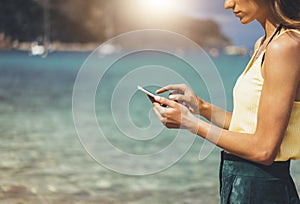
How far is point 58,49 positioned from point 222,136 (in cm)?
16049

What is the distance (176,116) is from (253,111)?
0.28 meters

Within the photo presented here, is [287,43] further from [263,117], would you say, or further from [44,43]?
[44,43]

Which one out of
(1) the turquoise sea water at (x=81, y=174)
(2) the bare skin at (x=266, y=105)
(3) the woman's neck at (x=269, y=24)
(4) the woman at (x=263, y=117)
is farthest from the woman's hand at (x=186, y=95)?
(1) the turquoise sea water at (x=81, y=174)

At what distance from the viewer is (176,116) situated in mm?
2357

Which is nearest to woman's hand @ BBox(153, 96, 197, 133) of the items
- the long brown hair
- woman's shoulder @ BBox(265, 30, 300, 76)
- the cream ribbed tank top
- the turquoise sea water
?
the cream ribbed tank top

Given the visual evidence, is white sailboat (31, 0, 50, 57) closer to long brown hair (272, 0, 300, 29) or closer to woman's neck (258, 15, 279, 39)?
woman's neck (258, 15, 279, 39)

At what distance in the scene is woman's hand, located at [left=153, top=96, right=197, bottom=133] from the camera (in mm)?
2359

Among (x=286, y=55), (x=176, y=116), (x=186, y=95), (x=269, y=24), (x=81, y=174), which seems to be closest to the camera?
(x=286, y=55)

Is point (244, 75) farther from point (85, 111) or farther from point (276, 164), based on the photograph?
point (85, 111)

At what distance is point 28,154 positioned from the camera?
12898 millimetres

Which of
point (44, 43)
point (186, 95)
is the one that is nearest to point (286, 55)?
point (186, 95)

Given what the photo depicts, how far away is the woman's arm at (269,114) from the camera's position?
2256 millimetres

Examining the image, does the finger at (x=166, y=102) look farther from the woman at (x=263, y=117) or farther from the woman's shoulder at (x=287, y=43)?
the woman's shoulder at (x=287, y=43)

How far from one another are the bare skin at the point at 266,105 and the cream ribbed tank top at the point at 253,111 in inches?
2.2
